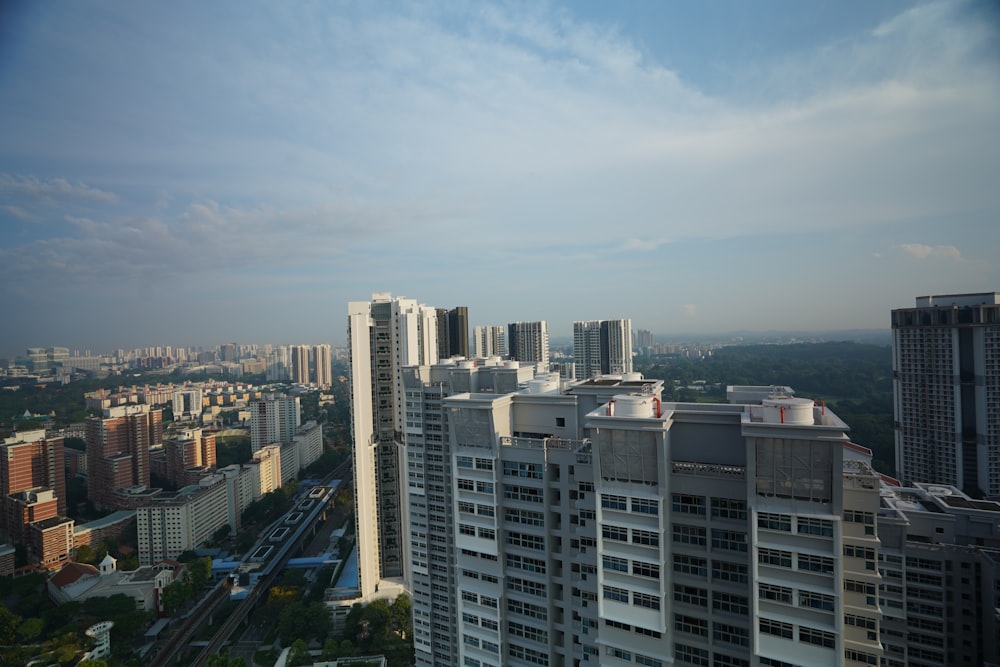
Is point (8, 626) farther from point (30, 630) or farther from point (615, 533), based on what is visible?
point (615, 533)

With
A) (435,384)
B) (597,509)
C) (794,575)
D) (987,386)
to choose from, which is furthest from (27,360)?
(987,386)

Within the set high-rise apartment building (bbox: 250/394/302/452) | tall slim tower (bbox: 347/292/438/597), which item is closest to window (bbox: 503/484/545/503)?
tall slim tower (bbox: 347/292/438/597)

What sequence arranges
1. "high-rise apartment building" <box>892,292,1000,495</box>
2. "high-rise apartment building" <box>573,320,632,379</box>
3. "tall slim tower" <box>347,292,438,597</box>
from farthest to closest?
"high-rise apartment building" <box>573,320,632,379</box> → "tall slim tower" <box>347,292,438,597</box> → "high-rise apartment building" <box>892,292,1000,495</box>

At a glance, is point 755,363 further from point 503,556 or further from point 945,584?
point 503,556

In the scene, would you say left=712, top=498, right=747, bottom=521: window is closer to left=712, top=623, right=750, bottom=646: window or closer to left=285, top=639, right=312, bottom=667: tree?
left=712, top=623, right=750, bottom=646: window

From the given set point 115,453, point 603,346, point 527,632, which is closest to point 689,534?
point 527,632

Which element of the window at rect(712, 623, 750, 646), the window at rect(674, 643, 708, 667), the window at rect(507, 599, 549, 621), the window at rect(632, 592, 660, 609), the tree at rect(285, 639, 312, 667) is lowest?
the tree at rect(285, 639, 312, 667)
